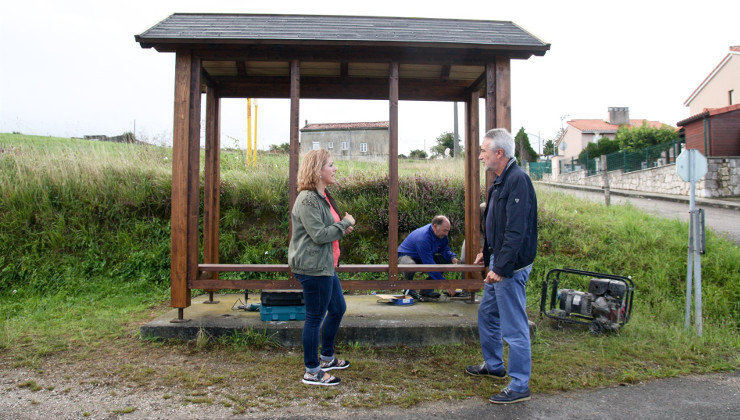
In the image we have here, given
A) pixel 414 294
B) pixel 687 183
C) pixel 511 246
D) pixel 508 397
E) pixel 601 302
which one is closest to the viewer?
pixel 511 246

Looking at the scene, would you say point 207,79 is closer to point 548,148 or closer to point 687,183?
point 687,183

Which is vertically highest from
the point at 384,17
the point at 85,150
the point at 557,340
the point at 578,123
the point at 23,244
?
the point at 578,123

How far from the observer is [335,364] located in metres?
4.12

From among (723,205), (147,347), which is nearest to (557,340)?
(147,347)

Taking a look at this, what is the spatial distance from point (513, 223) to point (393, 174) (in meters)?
2.00

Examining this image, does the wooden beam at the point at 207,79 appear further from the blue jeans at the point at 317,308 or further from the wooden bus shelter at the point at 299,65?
the blue jeans at the point at 317,308

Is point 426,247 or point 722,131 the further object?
point 722,131

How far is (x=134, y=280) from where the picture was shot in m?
7.32

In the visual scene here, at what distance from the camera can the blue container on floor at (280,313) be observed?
16.4 ft

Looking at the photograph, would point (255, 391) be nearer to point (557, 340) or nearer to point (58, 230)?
point (557, 340)

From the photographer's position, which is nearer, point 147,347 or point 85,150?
point 147,347

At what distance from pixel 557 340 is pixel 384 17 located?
4484 millimetres

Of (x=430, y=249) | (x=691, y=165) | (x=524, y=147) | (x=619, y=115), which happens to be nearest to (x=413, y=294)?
(x=430, y=249)

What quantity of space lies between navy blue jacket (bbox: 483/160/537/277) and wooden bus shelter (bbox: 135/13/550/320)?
1.65m
